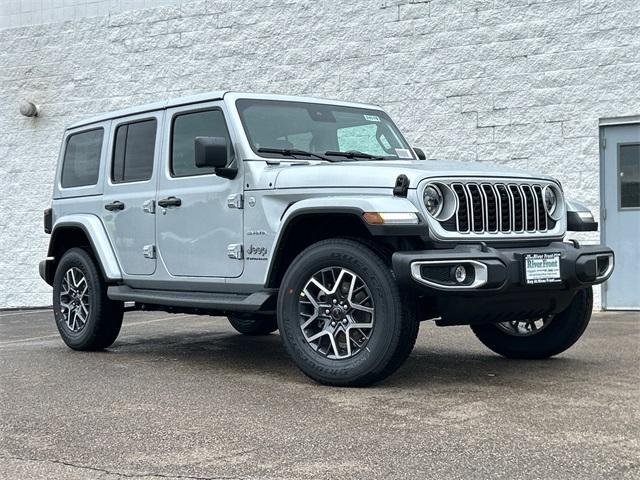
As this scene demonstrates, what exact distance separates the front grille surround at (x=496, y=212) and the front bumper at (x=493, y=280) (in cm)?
11

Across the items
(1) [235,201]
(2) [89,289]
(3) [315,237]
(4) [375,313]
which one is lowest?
(2) [89,289]

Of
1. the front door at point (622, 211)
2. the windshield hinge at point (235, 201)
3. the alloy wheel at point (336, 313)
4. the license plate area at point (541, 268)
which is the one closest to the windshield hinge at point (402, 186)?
the alloy wheel at point (336, 313)

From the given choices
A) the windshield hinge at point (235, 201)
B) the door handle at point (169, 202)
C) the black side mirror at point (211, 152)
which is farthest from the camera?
the door handle at point (169, 202)

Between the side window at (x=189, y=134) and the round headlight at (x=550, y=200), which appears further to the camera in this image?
the side window at (x=189, y=134)

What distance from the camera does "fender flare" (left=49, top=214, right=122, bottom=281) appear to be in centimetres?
720

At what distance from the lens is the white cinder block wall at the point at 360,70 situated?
10.3 meters

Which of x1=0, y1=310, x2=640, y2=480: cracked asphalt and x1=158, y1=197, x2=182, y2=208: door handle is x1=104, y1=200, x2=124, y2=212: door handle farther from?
x1=0, y1=310, x2=640, y2=480: cracked asphalt

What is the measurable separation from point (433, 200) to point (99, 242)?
3.25 meters

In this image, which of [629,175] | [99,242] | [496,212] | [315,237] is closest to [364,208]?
[315,237]

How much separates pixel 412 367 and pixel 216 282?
1.53 meters

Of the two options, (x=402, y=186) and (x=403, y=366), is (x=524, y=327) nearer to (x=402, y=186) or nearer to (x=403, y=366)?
(x=403, y=366)

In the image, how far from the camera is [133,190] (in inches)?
281

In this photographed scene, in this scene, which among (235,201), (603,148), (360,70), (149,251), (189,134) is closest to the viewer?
(235,201)

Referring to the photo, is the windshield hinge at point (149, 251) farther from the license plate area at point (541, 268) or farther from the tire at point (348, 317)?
the license plate area at point (541, 268)
